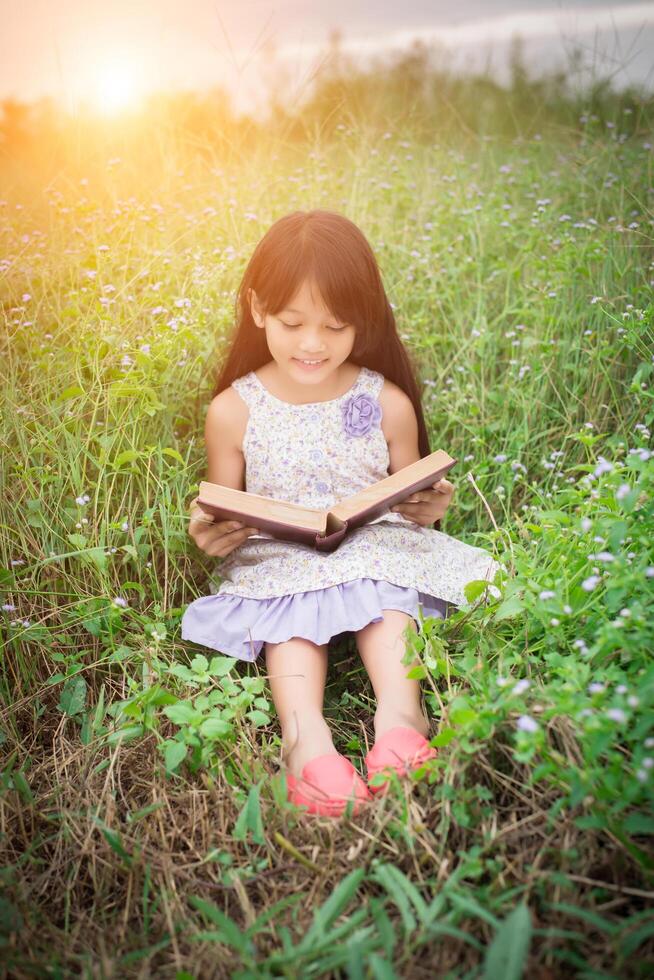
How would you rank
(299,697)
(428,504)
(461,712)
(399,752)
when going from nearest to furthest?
(461,712) → (399,752) → (299,697) → (428,504)

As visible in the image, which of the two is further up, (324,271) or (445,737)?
(324,271)

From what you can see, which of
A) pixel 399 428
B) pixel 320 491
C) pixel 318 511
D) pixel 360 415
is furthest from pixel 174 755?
pixel 399 428

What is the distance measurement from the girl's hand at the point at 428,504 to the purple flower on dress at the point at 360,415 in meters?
0.30

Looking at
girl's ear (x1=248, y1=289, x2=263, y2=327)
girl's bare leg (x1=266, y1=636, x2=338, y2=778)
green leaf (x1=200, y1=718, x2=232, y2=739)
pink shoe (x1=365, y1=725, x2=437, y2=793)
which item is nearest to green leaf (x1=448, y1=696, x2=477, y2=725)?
pink shoe (x1=365, y1=725, x2=437, y2=793)

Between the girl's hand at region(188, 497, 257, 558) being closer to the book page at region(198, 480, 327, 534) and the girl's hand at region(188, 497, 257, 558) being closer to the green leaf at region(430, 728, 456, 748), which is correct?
the book page at region(198, 480, 327, 534)

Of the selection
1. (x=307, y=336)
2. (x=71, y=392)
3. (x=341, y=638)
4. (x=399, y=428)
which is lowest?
(x=341, y=638)

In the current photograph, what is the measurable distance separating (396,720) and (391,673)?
15 centimetres

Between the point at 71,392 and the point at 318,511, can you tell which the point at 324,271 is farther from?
the point at 71,392

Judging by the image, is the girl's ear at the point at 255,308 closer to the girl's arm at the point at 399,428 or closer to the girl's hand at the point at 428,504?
the girl's arm at the point at 399,428

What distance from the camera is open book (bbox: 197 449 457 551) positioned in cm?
211

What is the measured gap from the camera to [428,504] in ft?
8.14

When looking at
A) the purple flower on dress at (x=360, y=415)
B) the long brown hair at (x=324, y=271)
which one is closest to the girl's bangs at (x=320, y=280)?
the long brown hair at (x=324, y=271)

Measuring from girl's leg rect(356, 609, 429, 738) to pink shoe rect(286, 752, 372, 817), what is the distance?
152mm

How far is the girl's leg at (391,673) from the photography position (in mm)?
2014
